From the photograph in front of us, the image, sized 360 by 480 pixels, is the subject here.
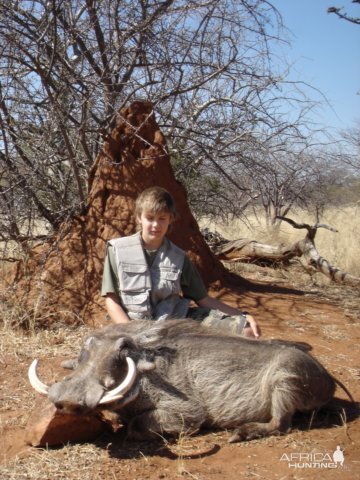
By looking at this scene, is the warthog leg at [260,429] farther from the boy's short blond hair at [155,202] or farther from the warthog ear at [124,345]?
the boy's short blond hair at [155,202]

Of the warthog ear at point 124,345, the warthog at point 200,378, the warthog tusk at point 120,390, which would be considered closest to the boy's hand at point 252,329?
the warthog at point 200,378

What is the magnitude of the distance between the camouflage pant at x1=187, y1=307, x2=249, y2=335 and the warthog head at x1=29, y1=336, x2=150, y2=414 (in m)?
0.88

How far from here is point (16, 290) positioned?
5824 millimetres

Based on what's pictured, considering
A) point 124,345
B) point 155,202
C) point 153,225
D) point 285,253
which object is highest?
point 155,202

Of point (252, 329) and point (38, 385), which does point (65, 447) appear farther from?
point (252, 329)

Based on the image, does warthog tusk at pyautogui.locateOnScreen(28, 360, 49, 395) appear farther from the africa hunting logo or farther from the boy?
the africa hunting logo

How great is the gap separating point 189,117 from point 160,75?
24.9 inches

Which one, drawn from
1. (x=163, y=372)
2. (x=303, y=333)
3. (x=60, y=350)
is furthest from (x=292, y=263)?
(x=163, y=372)

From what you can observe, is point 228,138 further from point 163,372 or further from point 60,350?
point 163,372

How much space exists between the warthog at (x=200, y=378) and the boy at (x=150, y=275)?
1.01 ft

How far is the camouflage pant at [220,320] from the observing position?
4160mm

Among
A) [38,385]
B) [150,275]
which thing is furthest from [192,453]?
[150,275]

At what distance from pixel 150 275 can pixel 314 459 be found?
1640 millimetres

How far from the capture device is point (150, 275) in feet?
13.7
